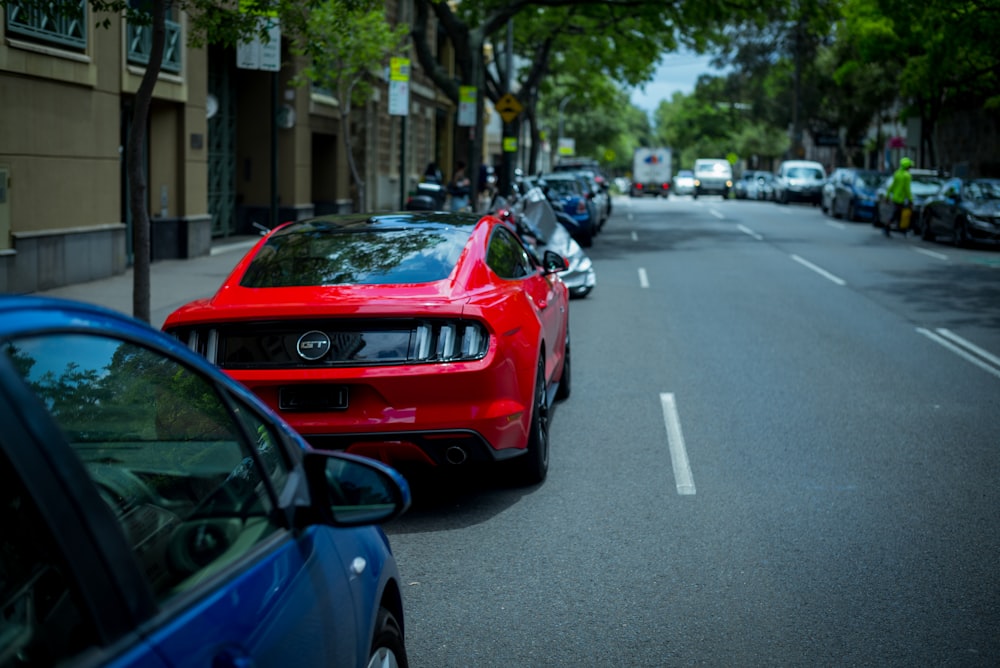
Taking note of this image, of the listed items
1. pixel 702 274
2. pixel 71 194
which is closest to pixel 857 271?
pixel 702 274

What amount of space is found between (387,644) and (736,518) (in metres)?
3.49

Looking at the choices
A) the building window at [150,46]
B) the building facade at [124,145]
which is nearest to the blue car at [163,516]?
the building facade at [124,145]

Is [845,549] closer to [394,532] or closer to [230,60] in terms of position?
[394,532]

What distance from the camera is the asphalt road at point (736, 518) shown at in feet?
16.3

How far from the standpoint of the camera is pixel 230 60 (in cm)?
2789

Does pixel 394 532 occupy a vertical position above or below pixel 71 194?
below

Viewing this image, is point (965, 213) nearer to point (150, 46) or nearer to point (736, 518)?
point (150, 46)

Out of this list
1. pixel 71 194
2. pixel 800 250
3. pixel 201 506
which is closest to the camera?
pixel 201 506

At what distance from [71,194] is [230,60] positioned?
36.4 ft

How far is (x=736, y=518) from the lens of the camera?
21.7 ft

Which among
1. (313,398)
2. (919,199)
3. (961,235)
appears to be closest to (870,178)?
(919,199)

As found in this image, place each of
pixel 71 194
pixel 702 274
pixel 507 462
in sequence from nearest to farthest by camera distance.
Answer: pixel 507 462 → pixel 71 194 → pixel 702 274

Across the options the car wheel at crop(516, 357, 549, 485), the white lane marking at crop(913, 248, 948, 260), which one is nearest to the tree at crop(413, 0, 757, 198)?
the white lane marking at crop(913, 248, 948, 260)

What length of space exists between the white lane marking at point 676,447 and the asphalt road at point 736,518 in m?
0.03
